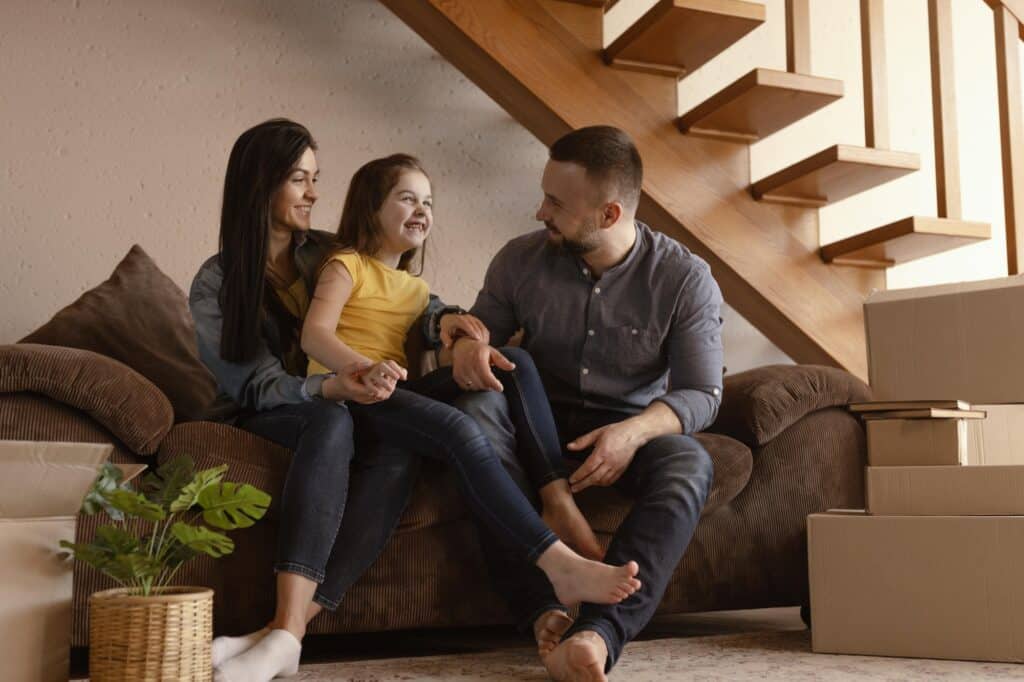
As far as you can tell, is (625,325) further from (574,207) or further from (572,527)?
(572,527)

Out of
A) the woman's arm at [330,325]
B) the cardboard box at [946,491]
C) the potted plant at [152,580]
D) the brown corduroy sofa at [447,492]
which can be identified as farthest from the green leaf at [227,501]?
the cardboard box at [946,491]

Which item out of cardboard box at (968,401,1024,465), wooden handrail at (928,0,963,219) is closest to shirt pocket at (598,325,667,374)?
cardboard box at (968,401,1024,465)

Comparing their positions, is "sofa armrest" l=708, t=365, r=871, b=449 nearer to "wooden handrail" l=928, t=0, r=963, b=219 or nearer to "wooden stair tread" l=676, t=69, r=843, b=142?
"wooden stair tread" l=676, t=69, r=843, b=142

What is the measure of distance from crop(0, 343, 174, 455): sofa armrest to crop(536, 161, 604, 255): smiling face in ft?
2.62

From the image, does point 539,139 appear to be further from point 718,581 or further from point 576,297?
point 718,581

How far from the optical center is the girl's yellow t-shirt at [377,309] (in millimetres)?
2033

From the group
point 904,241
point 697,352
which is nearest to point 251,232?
point 697,352

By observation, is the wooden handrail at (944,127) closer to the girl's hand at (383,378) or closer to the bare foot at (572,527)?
the bare foot at (572,527)

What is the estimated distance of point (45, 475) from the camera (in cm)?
132

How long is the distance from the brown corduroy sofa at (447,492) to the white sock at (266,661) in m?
0.15

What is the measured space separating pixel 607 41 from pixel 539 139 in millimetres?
592

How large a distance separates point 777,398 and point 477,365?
631mm

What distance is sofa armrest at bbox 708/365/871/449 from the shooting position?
6.79ft

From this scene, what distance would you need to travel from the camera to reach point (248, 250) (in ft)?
6.45
